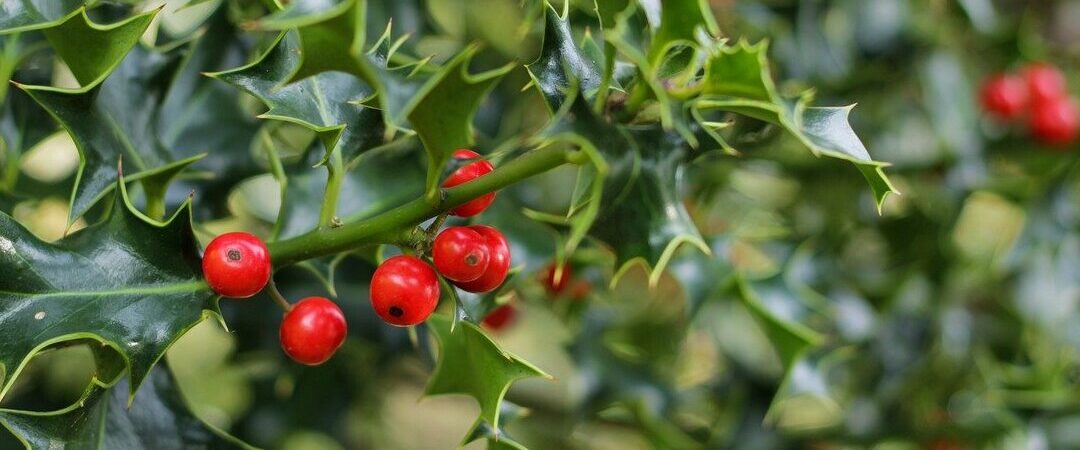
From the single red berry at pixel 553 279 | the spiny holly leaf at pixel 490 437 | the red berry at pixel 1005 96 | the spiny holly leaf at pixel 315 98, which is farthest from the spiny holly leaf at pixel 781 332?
the red berry at pixel 1005 96

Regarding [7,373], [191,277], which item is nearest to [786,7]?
[191,277]

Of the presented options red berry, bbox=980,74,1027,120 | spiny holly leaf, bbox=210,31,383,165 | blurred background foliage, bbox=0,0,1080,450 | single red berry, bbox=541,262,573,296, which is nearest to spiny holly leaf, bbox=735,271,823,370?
blurred background foliage, bbox=0,0,1080,450

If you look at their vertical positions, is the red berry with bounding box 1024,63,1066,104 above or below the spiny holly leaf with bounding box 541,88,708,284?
below

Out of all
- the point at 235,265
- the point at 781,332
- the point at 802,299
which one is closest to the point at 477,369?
the point at 235,265

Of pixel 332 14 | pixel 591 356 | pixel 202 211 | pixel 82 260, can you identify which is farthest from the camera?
pixel 591 356

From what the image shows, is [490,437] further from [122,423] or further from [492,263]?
[122,423]

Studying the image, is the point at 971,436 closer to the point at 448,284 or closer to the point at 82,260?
the point at 448,284

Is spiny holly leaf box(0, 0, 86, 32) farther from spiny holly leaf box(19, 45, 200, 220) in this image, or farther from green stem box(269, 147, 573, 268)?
green stem box(269, 147, 573, 268)

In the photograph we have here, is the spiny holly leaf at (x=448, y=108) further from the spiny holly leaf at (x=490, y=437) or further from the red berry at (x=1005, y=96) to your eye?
the red berry at (x=1005, y=96)
